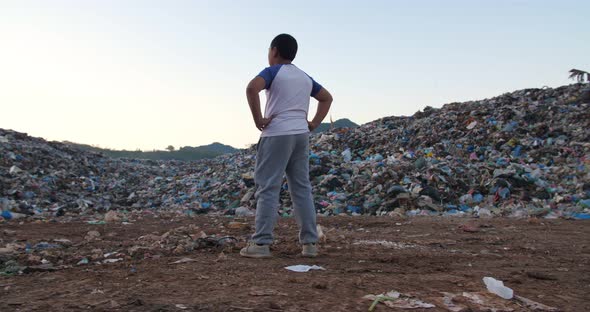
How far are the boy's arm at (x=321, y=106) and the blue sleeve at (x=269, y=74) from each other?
0.38 meters

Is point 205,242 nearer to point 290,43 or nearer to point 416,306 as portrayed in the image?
point 290,43

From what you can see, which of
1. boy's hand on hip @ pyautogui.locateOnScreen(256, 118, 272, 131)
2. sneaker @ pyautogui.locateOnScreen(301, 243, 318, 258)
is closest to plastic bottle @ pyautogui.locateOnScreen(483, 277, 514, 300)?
sneaker @ pyautogui.locateOnScreen(301, 243, 318, 258)

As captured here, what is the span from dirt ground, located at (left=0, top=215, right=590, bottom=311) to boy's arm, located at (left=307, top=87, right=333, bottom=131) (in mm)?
849

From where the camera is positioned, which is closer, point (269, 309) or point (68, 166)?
point (269, 309)

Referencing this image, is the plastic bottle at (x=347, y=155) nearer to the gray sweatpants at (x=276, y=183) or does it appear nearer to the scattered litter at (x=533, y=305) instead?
the gray sweatpants at (x=276, y=183)

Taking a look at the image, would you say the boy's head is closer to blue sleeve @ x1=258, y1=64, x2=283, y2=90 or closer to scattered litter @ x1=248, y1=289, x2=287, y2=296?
blue sleeve @ x1=258, y1=64, x2=283, y2=90

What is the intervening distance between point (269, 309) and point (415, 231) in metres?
2.85

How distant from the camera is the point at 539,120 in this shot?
9.67 metres

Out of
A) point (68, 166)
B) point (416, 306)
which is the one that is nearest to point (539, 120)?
point (416, 306)

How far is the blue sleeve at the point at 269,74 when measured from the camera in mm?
2938

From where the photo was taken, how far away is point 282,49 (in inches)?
119

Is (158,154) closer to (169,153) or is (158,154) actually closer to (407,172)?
(169,153)

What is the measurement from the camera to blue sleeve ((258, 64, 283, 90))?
9.64 ft

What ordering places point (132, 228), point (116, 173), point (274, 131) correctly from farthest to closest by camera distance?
point (116, 173) → point (132, 228) → point (274, 131)
